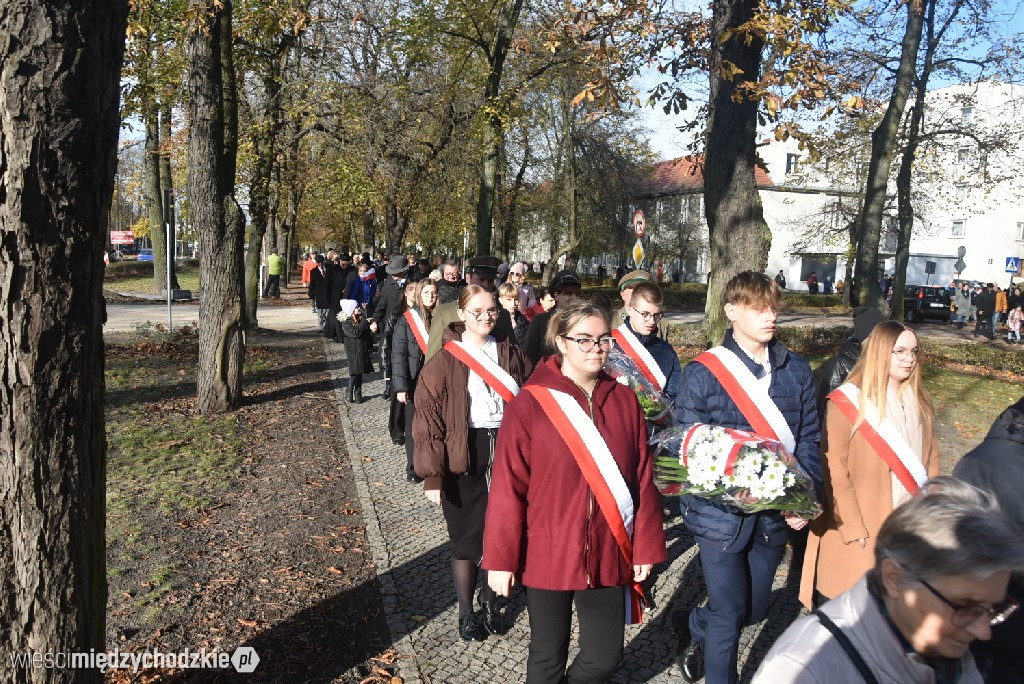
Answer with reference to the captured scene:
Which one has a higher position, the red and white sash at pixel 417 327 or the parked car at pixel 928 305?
the red and white sash at pixel 417 327

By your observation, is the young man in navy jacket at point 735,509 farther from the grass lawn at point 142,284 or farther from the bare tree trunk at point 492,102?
the grass lawn at point 142,284

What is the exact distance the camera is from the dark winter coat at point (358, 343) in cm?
1187

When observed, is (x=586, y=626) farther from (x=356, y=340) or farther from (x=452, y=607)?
(x=356, y=340)

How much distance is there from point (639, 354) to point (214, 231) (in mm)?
6534

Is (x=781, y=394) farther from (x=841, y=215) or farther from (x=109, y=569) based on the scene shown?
(x=841, y=215)

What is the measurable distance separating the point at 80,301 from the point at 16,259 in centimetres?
27

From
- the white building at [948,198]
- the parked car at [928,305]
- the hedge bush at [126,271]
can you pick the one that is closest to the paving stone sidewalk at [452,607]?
the white building at [948,198]

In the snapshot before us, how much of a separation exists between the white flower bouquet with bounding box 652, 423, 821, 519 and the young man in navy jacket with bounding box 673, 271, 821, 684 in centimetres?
19

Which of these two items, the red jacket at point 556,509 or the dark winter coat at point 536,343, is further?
the dark winter coat at point 536,343

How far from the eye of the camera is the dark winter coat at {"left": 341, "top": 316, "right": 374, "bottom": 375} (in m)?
11.9

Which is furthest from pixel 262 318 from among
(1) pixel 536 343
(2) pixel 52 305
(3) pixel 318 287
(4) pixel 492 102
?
(2) pixel 52 305

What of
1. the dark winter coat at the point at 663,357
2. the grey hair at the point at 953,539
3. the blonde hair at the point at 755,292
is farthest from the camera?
the dark winter coat at the point at 663,357

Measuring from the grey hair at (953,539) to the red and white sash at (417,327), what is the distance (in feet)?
19.7

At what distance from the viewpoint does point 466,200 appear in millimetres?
32500
